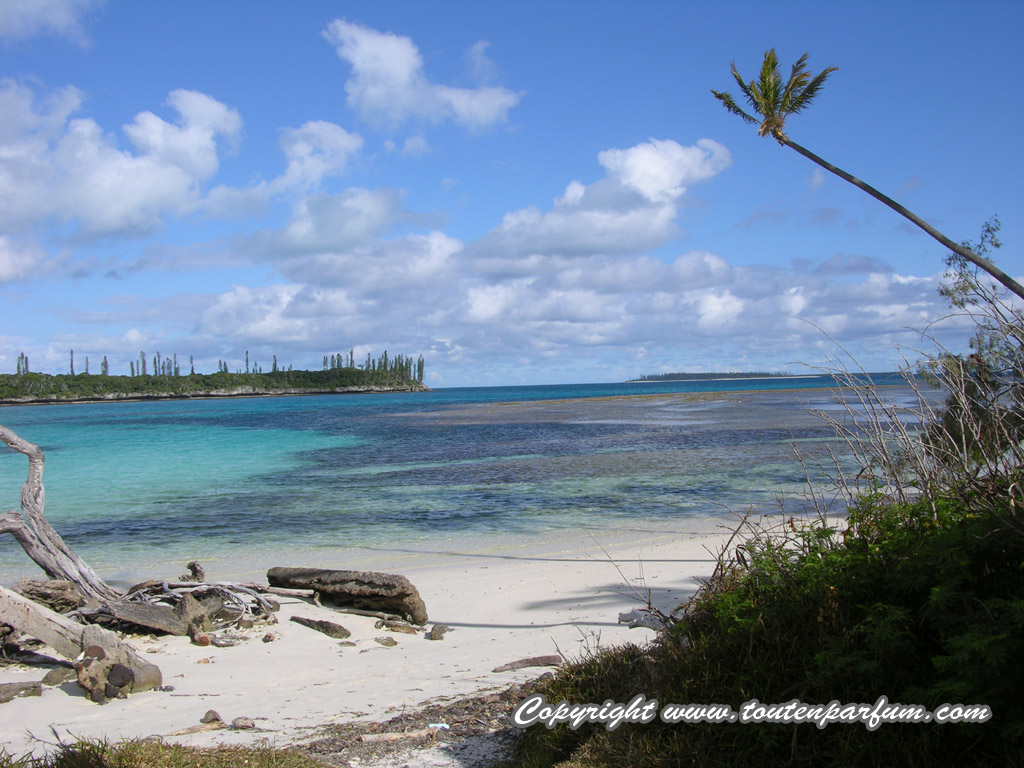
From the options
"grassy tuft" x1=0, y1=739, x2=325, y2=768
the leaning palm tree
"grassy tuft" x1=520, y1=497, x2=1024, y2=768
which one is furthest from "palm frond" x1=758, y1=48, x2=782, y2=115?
"grassy tuft" x1=0, y1=739, x2=325, y2=768

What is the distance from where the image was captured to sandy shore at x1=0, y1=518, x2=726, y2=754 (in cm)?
557

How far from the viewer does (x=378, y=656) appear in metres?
7.39

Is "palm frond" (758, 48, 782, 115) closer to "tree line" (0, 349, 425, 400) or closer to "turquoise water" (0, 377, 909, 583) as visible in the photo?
"turquoise water" (0, 377, 909, 583)

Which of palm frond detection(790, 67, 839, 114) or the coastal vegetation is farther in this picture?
palm frond detection(790, 67, 839, 114)

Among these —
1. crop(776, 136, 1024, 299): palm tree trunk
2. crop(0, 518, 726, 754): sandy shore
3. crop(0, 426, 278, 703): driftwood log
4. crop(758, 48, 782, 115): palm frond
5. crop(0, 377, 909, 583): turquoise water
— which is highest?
crop(758, 48, 782, 115): palm frond

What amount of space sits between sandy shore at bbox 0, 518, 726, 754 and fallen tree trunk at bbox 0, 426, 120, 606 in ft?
3.53

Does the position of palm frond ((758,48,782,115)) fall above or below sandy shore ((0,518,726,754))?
above

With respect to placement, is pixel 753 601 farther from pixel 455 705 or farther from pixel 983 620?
pixel 455 705

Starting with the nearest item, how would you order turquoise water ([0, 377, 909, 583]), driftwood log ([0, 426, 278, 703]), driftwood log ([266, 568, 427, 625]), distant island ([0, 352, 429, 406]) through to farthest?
driftwood log ([0, 426, 278, 703])
driftwood log ([266, 568, 427, 625])
turquoise water ([0, 377, 909, 583])
distant island ([0, 352, 429, 406])

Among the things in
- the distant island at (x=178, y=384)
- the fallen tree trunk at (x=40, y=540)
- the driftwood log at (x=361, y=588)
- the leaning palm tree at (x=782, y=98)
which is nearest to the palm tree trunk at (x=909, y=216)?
the leaning palm tree at (x=782, y=98)

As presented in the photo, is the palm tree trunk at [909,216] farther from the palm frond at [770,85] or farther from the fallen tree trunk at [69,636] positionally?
the fallen tree trunk at [69,636]

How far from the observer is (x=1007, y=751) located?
2879 millimetres

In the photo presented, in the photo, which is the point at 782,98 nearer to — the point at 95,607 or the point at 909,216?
the point at 909,216

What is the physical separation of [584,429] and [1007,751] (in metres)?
43.5
